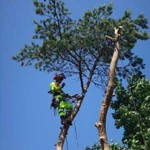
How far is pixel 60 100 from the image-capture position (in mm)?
9430

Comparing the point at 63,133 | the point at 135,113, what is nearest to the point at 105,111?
the point at 63,133

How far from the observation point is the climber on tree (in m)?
9.41

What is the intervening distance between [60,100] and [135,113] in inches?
114

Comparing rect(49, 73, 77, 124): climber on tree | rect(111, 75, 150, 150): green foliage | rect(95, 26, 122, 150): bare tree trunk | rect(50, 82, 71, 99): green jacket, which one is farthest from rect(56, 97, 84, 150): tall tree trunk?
rect(95, 26, 122, 150): bare tree trunk

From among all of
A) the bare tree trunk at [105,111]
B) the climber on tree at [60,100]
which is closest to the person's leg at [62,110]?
the climber on tree at [60,100]

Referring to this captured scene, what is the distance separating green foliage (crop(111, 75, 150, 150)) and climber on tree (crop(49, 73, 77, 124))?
2182 mm

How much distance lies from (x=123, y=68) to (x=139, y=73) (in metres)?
0.65

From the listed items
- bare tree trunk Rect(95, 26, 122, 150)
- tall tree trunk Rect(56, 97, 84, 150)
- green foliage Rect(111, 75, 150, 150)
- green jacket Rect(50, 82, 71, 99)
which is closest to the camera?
bare tree trunk Rect(95, 26, 122, 150)

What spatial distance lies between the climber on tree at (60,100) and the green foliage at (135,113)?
218 cm

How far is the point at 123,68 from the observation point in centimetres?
1233

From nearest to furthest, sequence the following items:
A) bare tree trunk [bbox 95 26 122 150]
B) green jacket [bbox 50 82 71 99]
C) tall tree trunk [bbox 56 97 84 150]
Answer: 1. bare tree trunk [bbox 95 26 122 150]
2. tall tree trunk [bbox 56 97 84 150]
3. green jacket [bbox 50 82 71 99]

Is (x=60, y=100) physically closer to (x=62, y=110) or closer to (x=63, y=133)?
(x=62, y=110)

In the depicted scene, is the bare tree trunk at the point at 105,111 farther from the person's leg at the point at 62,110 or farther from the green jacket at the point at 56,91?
the green jacket at the point at 56,91

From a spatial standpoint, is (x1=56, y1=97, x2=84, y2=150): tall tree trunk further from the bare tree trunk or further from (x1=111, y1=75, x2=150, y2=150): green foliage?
the bare tree trunk
